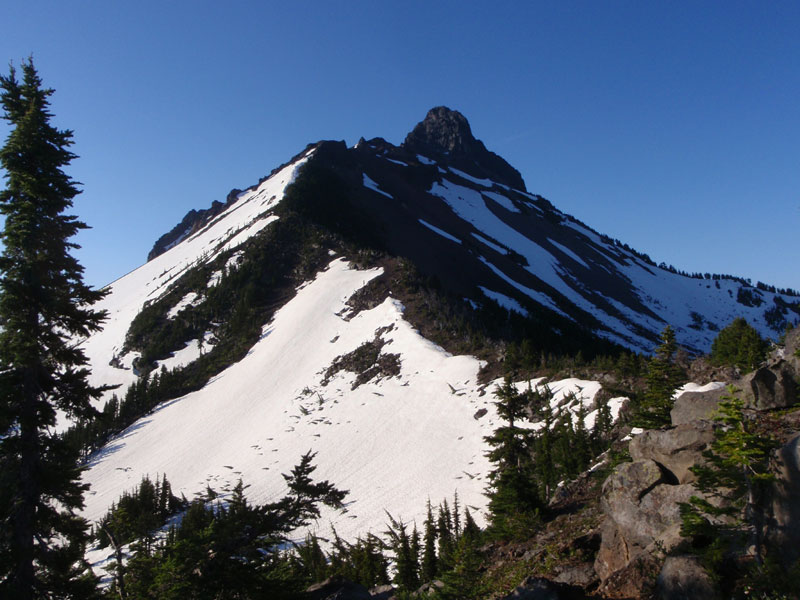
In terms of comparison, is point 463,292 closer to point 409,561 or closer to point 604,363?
point 604,363

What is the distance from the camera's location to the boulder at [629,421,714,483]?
9.27 metres

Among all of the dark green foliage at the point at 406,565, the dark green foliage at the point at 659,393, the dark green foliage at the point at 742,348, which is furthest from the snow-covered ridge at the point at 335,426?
the dark green foliage at the point at 659,393

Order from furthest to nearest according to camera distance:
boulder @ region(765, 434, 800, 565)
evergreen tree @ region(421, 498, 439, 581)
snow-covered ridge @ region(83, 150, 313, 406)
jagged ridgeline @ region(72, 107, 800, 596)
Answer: snow-covered ridge @ region(83, 150, 313, 406)
jagged ridgeline @ region(72, 107, 800, 596)
evergreen tree @ region(421, 498, 439, 581)
boulder @ region(765, 434, 800, 565)

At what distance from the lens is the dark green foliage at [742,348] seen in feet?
77.4

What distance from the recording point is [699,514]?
327 inches

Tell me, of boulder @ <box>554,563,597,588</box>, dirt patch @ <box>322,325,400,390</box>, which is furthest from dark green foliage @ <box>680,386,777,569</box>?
dirt patch @ <box>322,325,400,390</box>

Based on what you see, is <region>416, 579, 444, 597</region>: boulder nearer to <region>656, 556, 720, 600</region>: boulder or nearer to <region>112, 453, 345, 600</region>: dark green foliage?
<region>112, 453, 345, 600</region>: dark green foliage

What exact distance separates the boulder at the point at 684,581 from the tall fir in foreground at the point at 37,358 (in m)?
10.5

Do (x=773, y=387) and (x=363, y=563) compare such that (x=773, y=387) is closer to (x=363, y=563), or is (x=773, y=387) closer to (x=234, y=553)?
(x=234, y=553)

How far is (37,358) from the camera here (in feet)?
30.6

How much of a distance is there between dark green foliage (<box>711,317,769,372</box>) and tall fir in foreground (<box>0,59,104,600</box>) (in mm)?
22932

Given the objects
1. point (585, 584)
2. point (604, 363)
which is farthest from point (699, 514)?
point (604, 363)

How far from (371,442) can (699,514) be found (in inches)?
1000

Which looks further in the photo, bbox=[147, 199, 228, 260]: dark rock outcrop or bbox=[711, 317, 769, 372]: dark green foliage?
bbox=[147, 199, 228, 260]: dark rock outcrop
